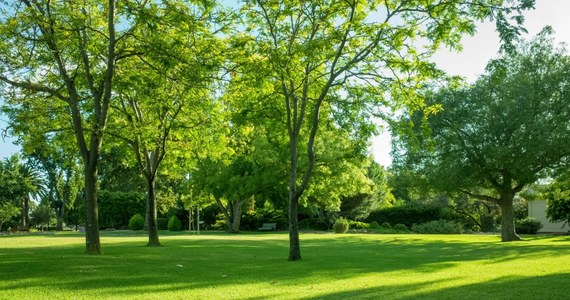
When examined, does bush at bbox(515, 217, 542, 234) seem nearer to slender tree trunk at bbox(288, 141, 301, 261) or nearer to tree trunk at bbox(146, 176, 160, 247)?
tree trunk at bbox(146, 176, 160, 247)

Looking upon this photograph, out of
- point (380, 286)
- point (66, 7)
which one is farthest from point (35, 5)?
point (380, 286)

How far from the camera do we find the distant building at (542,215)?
159 ft

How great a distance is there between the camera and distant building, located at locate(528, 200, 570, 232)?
48406 millimetres

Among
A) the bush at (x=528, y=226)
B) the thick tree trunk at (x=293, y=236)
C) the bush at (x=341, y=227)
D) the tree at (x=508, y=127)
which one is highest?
the tree at (x=508, y=127)

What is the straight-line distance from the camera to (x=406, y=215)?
51656mm

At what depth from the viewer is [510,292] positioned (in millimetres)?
9359

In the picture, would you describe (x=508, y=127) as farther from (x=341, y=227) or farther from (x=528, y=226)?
(x=528, y=226)

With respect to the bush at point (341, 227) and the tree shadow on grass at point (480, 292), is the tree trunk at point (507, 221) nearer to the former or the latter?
the bush at point (341, 227)

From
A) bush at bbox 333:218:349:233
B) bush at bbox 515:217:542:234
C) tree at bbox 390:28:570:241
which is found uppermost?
tree at bbox 390:28:570:241

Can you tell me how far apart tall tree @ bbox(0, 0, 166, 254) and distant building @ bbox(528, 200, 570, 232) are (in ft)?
143

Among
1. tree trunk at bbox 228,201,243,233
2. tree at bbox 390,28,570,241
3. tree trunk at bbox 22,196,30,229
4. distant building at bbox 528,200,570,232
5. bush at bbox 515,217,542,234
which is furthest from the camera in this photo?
tree trunk at bbox 22,196,30,229

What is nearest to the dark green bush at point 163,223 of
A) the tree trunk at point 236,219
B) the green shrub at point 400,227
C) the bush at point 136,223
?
the bush at point 136,223

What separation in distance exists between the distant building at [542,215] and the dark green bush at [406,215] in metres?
8.94

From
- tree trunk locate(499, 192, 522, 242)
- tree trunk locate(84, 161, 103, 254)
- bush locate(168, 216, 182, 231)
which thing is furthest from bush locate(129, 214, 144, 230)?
tree trunk locate(84, 161, 103, 254)
